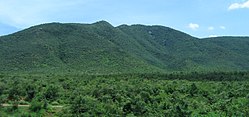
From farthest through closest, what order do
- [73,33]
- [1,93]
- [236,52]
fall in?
[236,52], [73,33], [1,93]

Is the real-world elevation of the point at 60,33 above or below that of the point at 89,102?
above

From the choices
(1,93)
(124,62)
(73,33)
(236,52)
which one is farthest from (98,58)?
(1,93)

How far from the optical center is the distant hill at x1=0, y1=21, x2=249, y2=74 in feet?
447

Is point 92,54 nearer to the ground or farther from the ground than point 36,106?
farther from the ground

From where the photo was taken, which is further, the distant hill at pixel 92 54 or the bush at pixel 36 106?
the distant hill at pixel 92 54

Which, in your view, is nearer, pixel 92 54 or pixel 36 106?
pixel 36 106

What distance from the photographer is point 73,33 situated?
174 metres

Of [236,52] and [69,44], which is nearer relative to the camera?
[69,44]

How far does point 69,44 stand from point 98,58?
20890mm

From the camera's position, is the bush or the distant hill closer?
the bush

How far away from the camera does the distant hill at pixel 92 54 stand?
13638 centimetres

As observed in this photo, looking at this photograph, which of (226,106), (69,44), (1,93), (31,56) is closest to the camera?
(226,106)

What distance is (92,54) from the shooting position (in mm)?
148750

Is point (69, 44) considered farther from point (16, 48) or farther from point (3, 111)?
point (3, 111)
